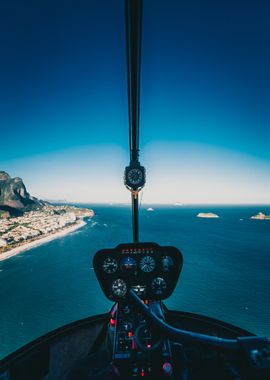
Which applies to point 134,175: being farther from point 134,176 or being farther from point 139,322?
point 139,322

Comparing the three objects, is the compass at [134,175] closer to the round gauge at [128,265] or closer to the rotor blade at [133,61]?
the rotor blade at [133,61]

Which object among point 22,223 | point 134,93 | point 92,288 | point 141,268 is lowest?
point 92,288

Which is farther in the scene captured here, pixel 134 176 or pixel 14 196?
pixel 14 196

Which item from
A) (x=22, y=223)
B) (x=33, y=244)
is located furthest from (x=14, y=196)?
(x=33, y=244)

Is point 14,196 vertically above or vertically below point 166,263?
above

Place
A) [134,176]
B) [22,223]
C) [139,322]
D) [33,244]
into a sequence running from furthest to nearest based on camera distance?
[22,223]
[33,244]
[134,176]
[139,322]

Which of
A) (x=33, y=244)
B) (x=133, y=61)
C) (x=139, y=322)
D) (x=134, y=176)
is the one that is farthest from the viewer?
(x=33, y=244)

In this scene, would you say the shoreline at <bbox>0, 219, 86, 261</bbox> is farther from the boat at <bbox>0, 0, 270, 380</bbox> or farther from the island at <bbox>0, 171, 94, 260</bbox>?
the boat at <bbox>0, 0, 270, 380</bbox>

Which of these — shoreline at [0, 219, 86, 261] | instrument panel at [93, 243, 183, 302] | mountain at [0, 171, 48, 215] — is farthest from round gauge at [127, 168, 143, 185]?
mountain at [0, 171, 48, 215]
